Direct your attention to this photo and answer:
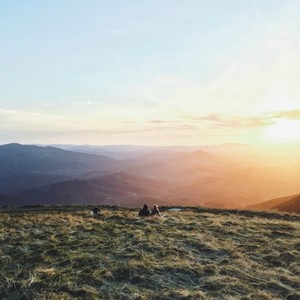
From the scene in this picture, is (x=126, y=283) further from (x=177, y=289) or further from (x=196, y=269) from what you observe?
(x=196, y=269)

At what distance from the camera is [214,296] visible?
1202cm

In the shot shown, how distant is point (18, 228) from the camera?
23.6 meters

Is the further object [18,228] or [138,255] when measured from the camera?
[18,228]

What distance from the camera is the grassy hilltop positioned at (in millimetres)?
12336

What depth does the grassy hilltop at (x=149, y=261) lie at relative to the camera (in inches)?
486

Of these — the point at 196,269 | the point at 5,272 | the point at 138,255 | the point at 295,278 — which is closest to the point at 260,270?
the point at 295,278

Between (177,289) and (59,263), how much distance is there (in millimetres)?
5404

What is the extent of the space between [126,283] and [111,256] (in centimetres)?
344

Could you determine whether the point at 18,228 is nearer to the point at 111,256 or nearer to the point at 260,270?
the point at 111,256

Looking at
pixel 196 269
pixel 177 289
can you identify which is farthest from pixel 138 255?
pixel 177 289

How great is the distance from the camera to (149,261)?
15.4 m

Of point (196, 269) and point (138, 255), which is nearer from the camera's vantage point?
point (196, 269)

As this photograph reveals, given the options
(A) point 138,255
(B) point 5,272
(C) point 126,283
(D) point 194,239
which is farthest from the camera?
(D) point 194,239

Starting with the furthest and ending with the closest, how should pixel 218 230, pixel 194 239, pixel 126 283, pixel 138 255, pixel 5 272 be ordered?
pixel 218 230 < pixel 194 239 < pixel 138 255 < pixel 5 272 < pixel 126 283
